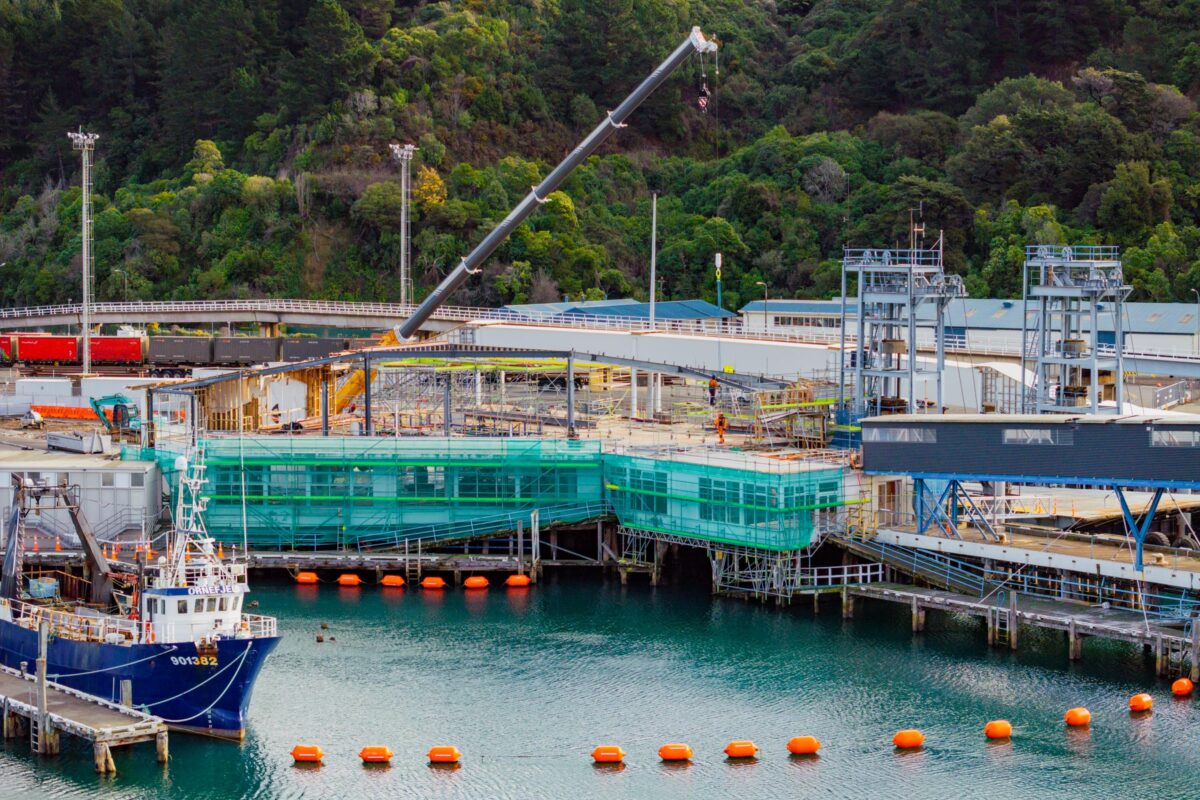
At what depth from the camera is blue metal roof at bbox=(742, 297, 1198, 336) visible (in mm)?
102688

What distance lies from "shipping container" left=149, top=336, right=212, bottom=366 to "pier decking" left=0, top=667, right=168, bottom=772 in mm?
61385

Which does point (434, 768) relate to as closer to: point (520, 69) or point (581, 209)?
point (581, 209)

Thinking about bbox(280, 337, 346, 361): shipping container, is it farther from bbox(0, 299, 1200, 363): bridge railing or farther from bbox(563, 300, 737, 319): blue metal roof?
bbox(563, 300, 737, 319): blue metal roof

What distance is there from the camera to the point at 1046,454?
6662cm

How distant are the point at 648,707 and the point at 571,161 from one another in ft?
125

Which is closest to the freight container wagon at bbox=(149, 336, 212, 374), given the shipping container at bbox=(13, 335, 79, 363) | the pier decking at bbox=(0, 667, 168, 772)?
the shipping container at bbox=(13, 335, 79, 363)

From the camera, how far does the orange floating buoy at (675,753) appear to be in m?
54.7

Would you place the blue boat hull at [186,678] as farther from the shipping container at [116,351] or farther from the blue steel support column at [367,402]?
the shipping container at [116,351]

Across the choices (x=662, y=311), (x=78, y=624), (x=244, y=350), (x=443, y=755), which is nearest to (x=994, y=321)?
(x=662, y=311)

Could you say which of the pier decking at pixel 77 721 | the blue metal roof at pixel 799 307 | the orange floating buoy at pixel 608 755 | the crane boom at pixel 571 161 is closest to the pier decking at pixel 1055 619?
the orange floating buoy at pixel 608 755

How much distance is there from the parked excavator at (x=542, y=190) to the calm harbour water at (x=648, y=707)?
23.6 meters

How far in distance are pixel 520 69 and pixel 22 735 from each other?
366 ft

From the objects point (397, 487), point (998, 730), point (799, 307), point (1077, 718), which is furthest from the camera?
point (799, 307)

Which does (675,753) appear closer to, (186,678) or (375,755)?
(375,755)
